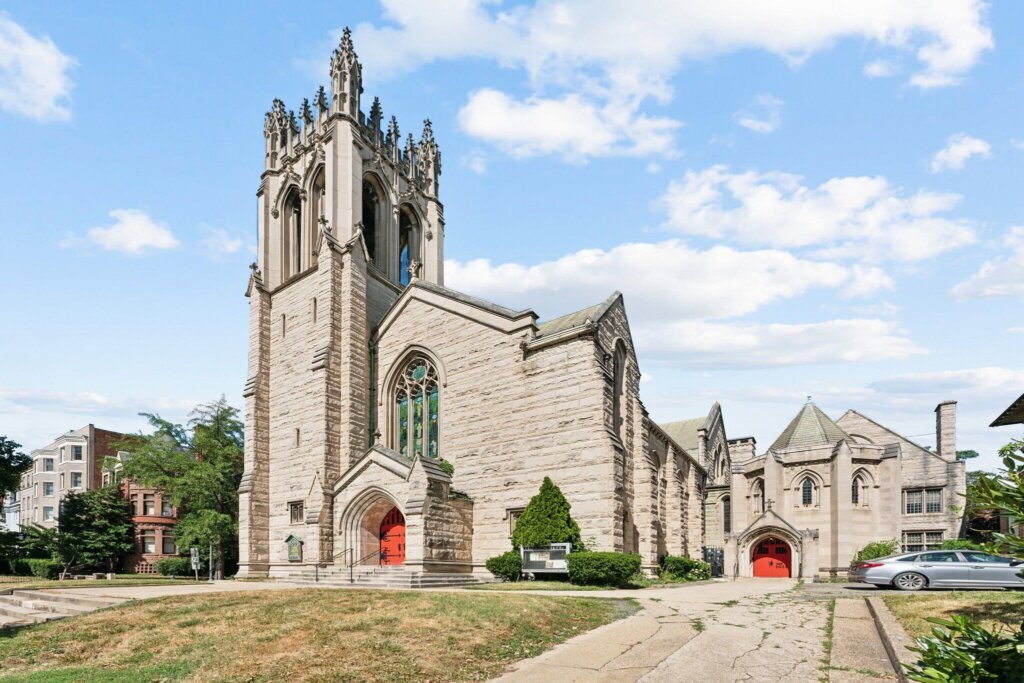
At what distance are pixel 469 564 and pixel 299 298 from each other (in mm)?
15530

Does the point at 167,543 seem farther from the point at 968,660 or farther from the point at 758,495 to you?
the point at 968,660

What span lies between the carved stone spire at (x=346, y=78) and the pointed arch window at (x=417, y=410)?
13.1 meters

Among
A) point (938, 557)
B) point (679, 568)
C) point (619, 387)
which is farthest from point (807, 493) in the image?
point (938, 557)

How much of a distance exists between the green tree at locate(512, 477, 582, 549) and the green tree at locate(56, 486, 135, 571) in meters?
33.9

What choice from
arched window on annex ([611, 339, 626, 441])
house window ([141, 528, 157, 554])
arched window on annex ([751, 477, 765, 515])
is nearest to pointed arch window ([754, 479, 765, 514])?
arched window on annex ([751, 477, 765, 515])

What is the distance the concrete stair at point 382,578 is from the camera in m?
21.2

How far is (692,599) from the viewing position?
15992 millimetres

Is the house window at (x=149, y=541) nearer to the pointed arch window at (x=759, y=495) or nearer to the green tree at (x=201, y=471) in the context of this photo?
the green tree at (x=201, y=471)

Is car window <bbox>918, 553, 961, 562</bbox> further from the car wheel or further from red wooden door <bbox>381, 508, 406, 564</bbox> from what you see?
red wooden door <bbox>381, 508, 406, 564</bbox>

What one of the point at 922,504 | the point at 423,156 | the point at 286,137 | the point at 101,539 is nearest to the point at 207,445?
the point at 101,539

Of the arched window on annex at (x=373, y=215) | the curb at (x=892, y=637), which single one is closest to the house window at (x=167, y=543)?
the arched window on annex at (x=373, y=215)

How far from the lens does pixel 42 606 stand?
16.7 meters

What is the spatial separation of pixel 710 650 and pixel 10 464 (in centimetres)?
3155

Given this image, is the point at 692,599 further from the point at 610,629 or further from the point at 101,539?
the point at 101,539
